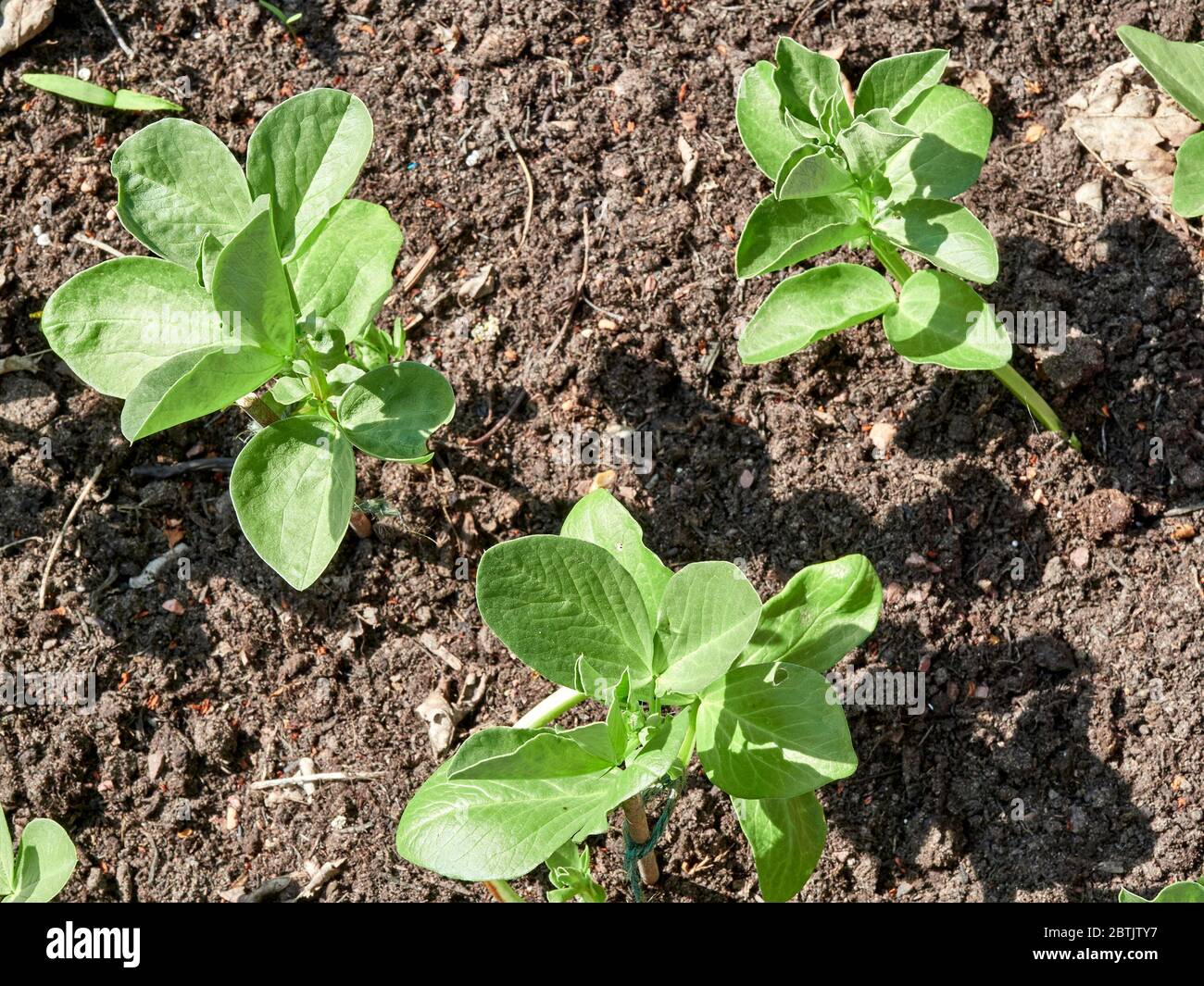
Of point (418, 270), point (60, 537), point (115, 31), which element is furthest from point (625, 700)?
point (115, 31)

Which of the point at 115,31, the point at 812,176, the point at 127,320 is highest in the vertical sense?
the point at 115,31

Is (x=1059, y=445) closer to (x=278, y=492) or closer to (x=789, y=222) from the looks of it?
(x=789, y=222)

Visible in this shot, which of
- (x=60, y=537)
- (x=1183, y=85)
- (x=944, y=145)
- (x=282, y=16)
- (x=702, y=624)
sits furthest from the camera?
(x=282, y=16)

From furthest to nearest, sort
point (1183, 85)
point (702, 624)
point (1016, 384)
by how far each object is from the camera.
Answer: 1. point (1016, 384)
2. point (1183, 85)
3. point (702, 624)

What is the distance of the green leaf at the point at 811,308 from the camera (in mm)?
2068

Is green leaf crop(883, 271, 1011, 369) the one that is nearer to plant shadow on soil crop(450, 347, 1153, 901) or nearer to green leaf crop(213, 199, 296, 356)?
plant shadow on soil crop(450, 347, 1153, 901)

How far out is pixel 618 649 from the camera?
5.85 feet

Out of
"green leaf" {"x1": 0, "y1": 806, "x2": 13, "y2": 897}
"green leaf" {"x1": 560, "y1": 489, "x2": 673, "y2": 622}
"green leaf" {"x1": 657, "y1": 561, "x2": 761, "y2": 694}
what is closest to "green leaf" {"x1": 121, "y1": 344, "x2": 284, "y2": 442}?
"green leaf" {"x1": 560, "y1": 489, "x2": 673, "y2": 622}

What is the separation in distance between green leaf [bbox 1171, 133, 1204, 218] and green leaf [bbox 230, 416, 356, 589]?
59.3 inches

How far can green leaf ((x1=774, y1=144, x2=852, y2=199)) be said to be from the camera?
1.86 meters

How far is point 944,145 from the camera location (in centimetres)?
205

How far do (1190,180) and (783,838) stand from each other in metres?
1.37

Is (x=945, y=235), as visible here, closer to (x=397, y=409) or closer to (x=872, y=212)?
(x=872, y=212)
